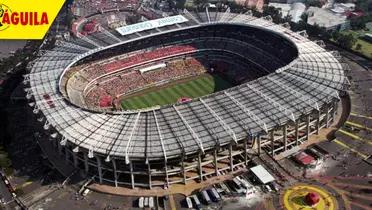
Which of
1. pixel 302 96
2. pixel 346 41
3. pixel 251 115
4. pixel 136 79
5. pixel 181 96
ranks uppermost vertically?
pixel 346 41

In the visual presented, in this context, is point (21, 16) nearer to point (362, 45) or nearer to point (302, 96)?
point (302, 96)

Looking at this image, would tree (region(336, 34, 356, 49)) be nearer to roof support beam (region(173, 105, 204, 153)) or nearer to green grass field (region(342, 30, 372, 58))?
green grass field (region(342, 30, 372, 58))

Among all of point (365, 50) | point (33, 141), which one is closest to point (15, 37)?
point (33, 141)

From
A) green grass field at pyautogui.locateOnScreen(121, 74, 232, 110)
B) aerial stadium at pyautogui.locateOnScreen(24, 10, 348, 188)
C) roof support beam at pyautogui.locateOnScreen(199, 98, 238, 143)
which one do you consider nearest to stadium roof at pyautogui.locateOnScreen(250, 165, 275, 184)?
aerial stadium at pyautogui.locateOnScreen(24, 10, 348, 188)

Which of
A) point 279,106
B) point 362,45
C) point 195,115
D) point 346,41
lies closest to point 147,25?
point 195,115

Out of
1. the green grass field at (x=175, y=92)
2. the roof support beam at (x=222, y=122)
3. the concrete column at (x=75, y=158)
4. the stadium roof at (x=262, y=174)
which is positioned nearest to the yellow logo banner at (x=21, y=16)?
the green grass field at (x=175, y=92)

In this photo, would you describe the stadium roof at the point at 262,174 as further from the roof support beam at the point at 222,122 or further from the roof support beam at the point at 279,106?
the roof support beam at the point at 279,106
